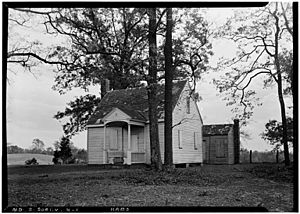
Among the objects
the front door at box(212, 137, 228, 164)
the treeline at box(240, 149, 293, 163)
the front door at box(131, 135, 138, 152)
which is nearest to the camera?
the treeline at box(240, 149, 293, 163)

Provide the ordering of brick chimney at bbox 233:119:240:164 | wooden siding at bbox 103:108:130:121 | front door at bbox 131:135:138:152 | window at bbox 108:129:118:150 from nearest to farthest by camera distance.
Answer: brick chimney at bbox 233:119:240:164 → window at bbox 108:129:118:150 → front door at bbox 131:135:138:152 → wooden siding at bbox 103:108:130:121

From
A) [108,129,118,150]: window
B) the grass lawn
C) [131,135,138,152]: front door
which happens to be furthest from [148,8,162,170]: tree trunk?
the grass lawn

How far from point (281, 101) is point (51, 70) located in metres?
2.24

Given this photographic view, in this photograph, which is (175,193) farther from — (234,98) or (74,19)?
(74,19)

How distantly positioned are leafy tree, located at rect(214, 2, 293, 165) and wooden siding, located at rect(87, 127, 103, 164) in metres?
1.37

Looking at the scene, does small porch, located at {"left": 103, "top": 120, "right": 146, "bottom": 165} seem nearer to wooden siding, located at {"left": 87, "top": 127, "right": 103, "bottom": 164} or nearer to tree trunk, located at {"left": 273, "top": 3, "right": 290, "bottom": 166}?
wooden siding, located at {"left": 87, "top": 127, "right": 103, "bottom": 164}

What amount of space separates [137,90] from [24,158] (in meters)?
1.66

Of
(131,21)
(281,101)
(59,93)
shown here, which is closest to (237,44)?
(281,101)

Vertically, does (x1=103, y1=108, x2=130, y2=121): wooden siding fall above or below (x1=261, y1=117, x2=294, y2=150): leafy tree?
above

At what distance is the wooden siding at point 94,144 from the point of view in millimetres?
4434

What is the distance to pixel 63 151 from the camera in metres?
4.13

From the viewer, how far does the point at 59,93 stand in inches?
162

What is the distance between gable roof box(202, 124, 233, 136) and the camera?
164 inches

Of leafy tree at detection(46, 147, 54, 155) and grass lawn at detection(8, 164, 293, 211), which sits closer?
grass lawn at detection(8, 164, 293, 211)
